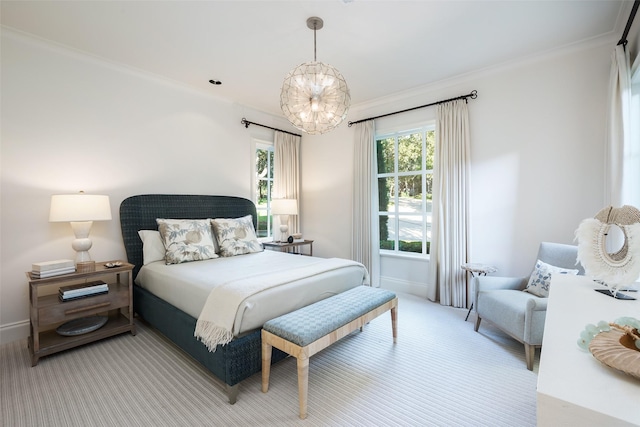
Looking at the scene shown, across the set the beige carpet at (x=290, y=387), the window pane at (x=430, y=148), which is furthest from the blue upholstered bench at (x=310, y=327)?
the window pane at (x=430, y=148)

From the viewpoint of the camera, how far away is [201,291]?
83.4 inches

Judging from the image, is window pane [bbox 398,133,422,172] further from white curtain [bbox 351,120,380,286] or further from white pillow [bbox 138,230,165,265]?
white pillow [bbox 138,230,165,265]

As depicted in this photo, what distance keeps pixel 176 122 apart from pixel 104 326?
248 cm

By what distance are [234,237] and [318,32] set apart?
7.84ft

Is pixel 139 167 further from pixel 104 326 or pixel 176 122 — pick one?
pixel 104 326

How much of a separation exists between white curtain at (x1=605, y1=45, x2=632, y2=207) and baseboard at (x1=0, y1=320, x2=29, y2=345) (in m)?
5.32

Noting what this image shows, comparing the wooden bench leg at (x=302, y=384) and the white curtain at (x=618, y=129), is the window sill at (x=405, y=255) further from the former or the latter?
the wooden bench leg at (x=302, y=384)

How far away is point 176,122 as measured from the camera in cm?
365

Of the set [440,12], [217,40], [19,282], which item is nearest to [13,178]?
[19,282]

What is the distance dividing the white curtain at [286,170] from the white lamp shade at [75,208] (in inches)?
100

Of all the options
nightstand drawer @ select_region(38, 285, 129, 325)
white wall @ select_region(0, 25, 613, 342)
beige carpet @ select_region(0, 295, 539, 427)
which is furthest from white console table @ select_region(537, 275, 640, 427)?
nightstand drawer @ select_region(38, 285, 129, 325)

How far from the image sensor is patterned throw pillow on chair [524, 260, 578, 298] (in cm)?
245

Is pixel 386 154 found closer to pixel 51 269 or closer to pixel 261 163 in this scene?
pixel 261 163

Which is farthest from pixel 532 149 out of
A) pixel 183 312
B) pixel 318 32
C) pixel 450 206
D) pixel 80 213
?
pixel 80 213
